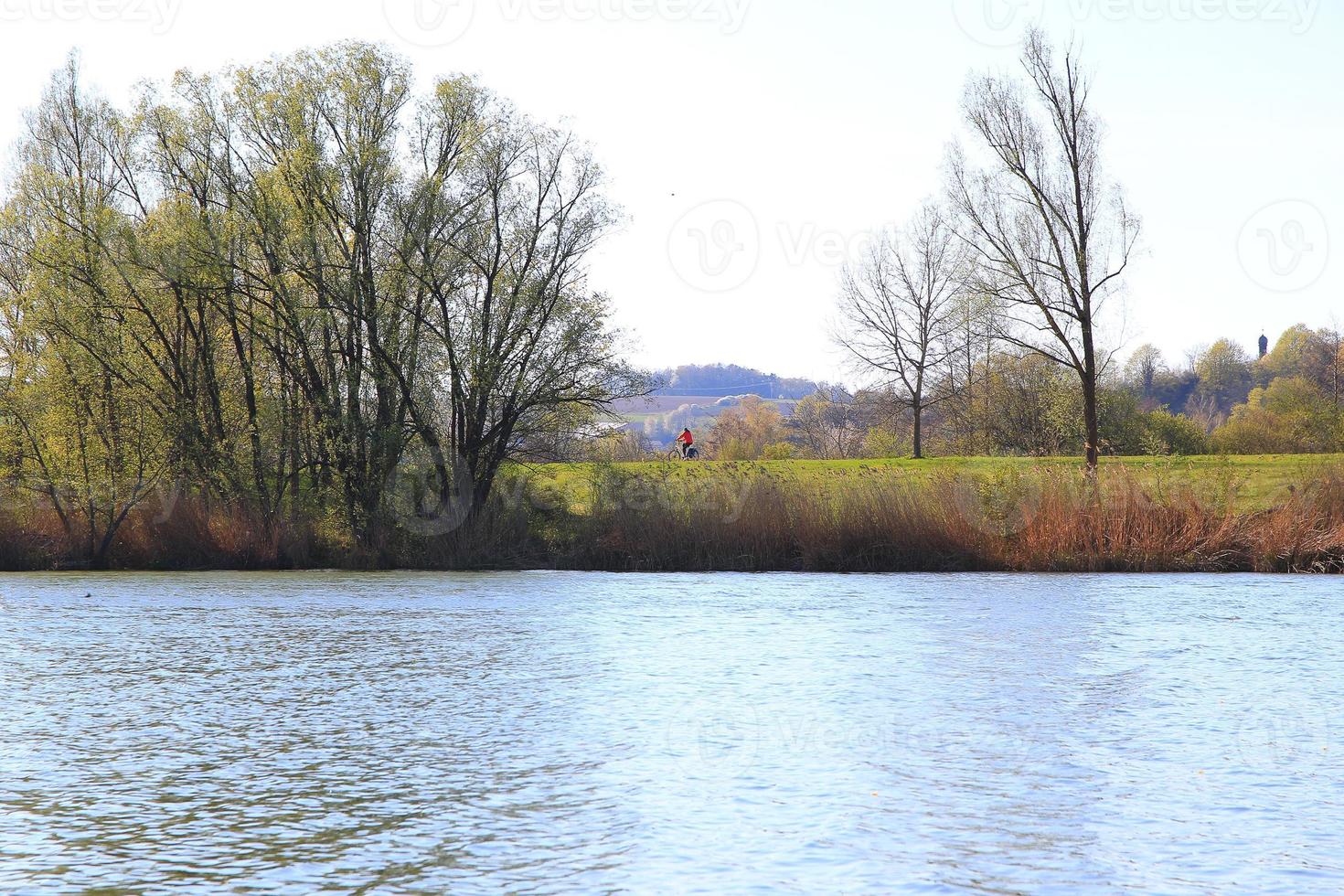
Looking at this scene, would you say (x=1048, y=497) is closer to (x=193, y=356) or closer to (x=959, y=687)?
(x=959, y=687)

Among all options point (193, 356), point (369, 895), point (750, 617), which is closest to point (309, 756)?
point (369, 895)

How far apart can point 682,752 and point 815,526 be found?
47.4 feet

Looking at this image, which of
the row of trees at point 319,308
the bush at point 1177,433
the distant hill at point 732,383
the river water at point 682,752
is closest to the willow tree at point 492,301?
the row of trees at point 319,308

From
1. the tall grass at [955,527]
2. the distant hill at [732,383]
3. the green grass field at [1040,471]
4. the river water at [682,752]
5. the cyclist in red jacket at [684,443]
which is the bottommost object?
the river water at [682,752]

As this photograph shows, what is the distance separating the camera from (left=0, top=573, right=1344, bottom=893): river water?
5.73 meters

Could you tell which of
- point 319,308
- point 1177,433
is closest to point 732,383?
point 1177,433

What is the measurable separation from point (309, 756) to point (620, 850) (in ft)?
9.56

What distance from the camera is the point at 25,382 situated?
26359 mm

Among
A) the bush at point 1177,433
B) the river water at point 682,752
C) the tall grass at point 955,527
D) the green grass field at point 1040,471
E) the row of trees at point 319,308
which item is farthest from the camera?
the bush at point 1177,433

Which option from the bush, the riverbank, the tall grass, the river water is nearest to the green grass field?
the riverbank

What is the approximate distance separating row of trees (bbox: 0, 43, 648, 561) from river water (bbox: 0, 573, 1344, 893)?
1030 centimetres

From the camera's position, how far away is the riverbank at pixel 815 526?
66.9 feet

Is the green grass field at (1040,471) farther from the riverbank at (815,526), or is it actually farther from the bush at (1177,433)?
the bush at (1177,433)

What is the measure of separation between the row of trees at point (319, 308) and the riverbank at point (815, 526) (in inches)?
26.6
